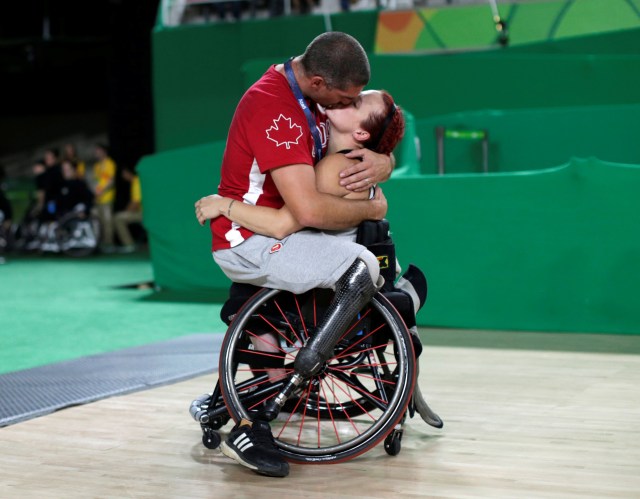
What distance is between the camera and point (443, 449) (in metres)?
3.30

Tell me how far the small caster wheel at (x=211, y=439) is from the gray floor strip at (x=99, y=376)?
2.92ft

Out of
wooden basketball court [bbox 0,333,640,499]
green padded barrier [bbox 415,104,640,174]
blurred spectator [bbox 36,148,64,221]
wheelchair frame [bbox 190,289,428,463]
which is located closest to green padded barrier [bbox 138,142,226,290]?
green padded barrier [bbox 415,104,640,174]

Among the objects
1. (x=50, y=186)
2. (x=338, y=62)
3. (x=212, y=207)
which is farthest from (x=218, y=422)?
(x=50, y=186)

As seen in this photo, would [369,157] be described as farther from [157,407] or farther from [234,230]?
[157,407]

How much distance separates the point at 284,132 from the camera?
9.91 ft

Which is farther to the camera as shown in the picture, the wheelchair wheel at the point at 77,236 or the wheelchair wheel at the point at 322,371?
the wheelchair wheel at the point at 77,236

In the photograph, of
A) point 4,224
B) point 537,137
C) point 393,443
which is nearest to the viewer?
point 393,443

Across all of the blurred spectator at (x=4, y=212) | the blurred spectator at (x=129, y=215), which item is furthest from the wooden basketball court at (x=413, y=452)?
the blurred spectator at (x=4, y=212)

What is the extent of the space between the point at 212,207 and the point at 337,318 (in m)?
0.53

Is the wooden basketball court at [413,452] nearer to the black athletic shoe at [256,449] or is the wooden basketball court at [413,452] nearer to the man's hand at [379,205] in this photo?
the black athletic shoe at [256,449]

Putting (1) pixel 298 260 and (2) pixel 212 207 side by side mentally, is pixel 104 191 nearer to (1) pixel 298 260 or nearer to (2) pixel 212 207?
(2) pixel 212 207

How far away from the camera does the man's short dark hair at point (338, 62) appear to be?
299cm

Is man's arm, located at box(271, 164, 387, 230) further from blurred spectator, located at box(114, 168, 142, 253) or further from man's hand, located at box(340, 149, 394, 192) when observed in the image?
blurred spectator, located at box(114, 168, 142, 253)

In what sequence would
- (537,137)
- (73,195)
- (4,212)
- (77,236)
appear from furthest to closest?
(4,212) → (77,236) → (73,195) → (537,137)
